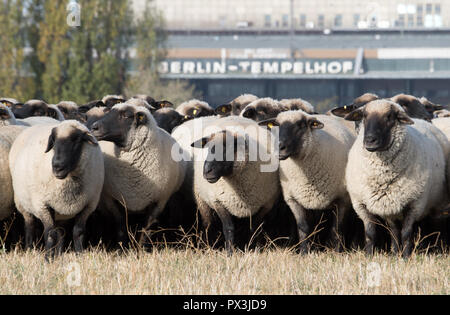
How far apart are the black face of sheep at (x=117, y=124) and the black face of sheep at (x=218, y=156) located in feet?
2.36

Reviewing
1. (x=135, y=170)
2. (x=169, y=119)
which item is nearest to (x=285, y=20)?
(x=169, y=119)

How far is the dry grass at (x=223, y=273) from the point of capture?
508 centimetres

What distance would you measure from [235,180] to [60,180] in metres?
1.57

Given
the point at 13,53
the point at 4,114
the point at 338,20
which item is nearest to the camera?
the point at 4,114

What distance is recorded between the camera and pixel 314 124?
6.90m

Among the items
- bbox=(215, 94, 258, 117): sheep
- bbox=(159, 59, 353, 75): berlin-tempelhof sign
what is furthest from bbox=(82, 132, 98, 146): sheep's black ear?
bbox=(159, 59, 353, 75): berlin-tempelhof sign

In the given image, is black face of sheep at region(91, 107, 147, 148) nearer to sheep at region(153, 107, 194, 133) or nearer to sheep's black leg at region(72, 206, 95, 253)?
sheep's black leg at region(72, 206, 95, 253)

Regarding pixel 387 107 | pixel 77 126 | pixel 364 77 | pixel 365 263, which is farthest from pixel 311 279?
pixel 364 77

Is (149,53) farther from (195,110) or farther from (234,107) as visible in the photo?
(234,107)

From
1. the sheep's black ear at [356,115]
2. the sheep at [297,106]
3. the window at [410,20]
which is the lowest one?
the window at [410,20]

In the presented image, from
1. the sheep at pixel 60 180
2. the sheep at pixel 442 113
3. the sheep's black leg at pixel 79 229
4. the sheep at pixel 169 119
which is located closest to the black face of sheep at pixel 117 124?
the sheep at pixel 60 180

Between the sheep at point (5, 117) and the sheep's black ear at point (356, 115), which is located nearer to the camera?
the sheep's black ear at point (356, 115)

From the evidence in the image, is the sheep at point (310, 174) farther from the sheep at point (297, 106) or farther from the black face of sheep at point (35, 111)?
the black face of sheep at point (35, 111)

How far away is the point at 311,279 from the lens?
17.7 feet
